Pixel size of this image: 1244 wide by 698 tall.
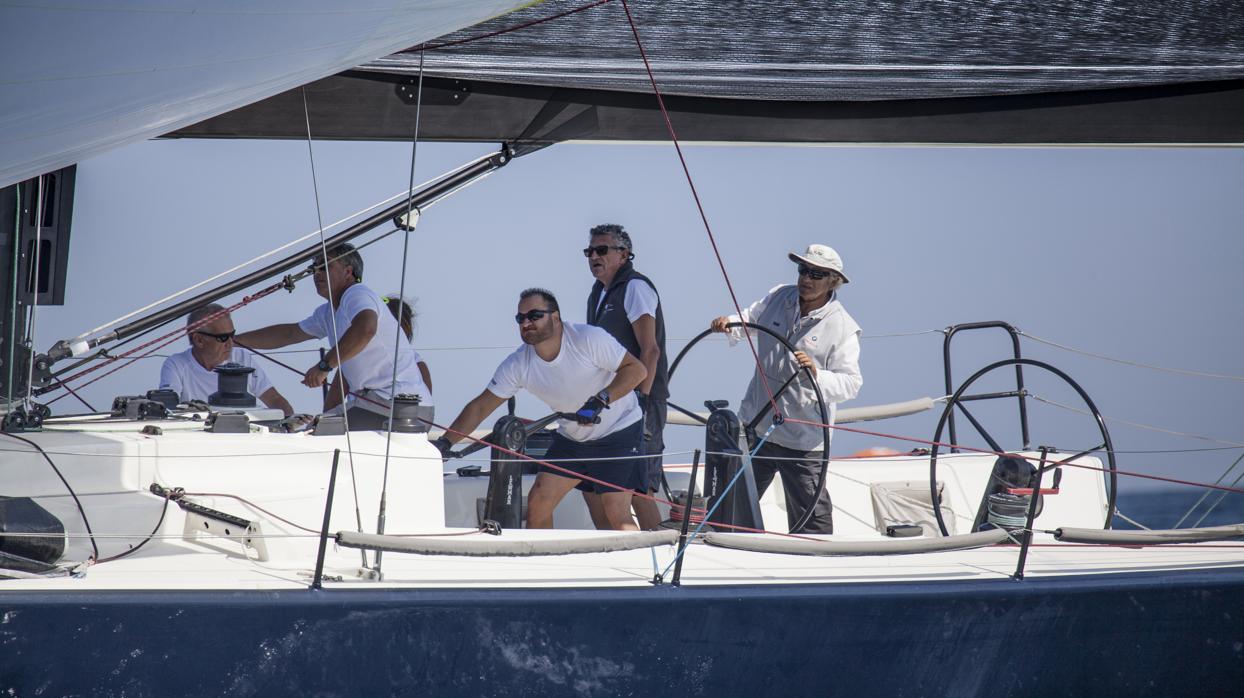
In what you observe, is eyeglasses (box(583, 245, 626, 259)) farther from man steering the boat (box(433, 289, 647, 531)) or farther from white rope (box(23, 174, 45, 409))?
white rope (box(23, 174, 45, 409))

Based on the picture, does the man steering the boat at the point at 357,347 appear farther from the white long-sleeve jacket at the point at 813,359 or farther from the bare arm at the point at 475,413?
the white long-sleeve jacket at the point at 813,359

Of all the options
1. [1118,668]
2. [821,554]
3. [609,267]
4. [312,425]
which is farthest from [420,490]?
[1118,668]

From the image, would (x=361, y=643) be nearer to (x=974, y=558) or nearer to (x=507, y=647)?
(x=507, y=647)

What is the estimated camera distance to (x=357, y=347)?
11.5 feet

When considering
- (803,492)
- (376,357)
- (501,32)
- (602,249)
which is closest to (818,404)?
(803,492)

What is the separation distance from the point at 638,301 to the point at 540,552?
1.49m

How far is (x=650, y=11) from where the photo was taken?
120 inches

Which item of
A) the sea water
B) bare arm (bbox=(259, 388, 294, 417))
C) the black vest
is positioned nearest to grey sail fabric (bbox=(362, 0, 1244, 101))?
the black vest

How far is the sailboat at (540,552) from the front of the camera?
7.72 ft

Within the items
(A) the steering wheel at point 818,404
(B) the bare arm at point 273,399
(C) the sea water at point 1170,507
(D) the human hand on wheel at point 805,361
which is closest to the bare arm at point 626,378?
(A) the steering wheel at point 818,404

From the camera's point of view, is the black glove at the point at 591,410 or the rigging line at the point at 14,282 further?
the black glove at the point at 591,410

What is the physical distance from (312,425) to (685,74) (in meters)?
1.49

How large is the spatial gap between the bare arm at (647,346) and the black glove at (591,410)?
0.39 m

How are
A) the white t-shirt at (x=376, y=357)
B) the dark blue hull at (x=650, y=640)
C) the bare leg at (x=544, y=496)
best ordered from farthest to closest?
1. the white t-shirt at (x=376, y=357)
2. the bare leg at (x=544, y=496)
3. the dark blue hull at (x=650, y=640)
